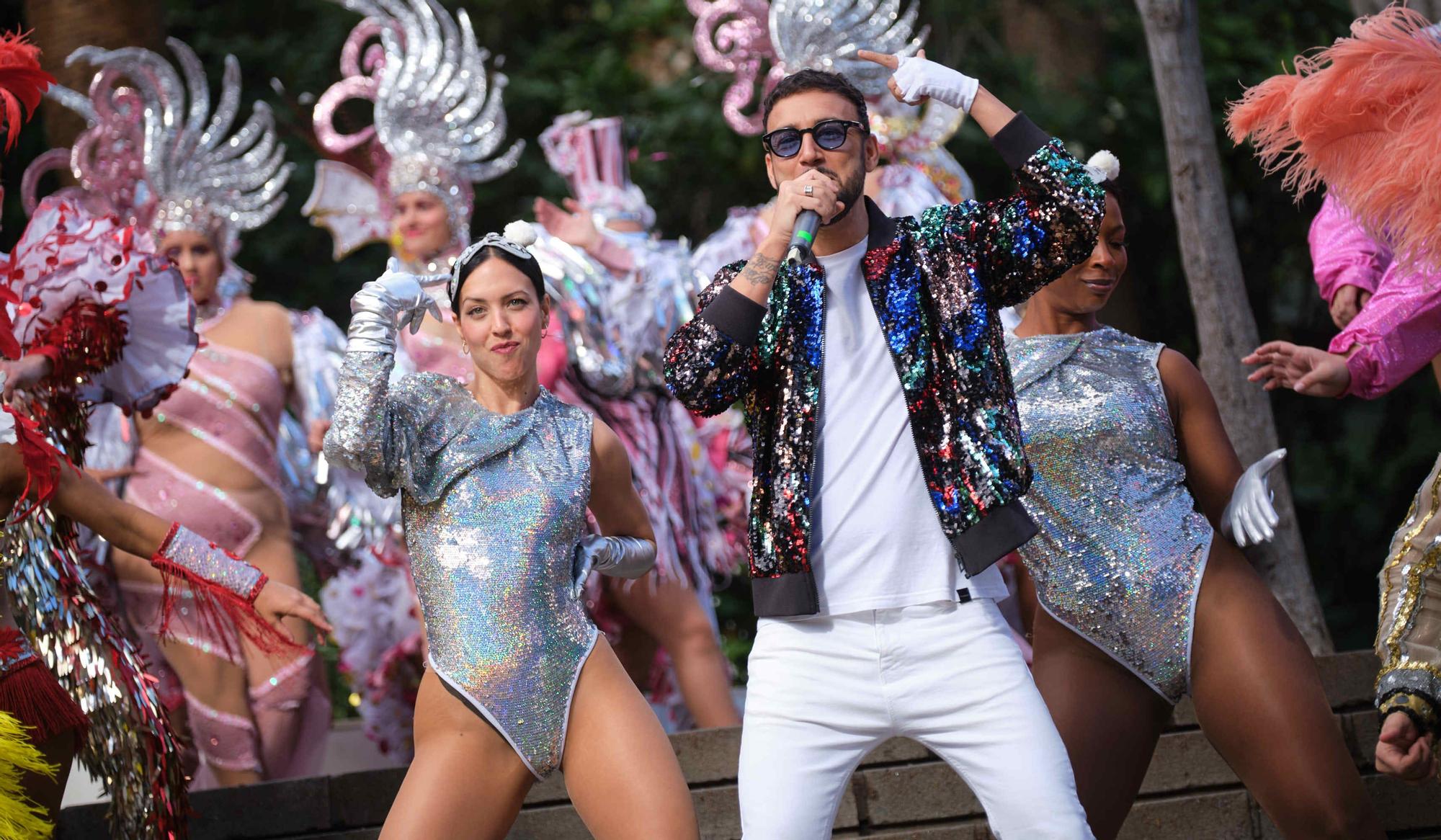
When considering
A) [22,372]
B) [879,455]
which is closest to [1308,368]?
[879,455]

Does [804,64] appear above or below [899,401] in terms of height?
above

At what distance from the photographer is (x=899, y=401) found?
11.7 ft

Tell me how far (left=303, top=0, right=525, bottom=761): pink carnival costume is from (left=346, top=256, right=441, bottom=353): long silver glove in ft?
8.09

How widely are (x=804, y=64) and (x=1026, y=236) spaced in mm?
4235

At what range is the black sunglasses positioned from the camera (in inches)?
141

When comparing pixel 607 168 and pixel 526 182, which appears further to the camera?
pixel 526 182

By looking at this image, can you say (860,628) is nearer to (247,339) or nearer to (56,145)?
(247,339)

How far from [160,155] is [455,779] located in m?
4.54

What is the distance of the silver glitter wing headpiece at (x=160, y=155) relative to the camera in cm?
749

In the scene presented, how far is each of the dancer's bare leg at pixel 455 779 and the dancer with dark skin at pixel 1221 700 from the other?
100cm

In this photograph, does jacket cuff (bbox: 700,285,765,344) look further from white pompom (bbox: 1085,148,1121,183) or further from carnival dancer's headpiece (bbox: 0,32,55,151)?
carnival dancer's headpiece (bbox: 0,32,55,151)

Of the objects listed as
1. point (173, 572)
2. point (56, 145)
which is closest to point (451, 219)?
point (56, 145)

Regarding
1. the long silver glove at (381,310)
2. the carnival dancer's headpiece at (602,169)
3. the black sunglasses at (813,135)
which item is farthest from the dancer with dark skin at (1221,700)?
the carnival dancer's headpiece at (602,169)

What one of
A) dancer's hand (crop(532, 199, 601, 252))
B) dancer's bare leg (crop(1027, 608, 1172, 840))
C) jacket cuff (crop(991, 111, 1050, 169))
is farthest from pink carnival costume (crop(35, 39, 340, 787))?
jacket cuff (crop(991, 111, 1050, 169))
